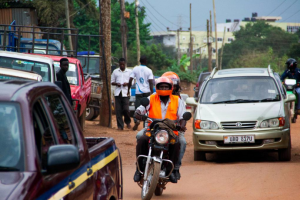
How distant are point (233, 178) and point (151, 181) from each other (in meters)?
2.44

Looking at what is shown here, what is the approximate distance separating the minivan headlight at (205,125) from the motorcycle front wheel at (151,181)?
3491 millimetres

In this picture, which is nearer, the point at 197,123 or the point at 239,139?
the point at 239,139

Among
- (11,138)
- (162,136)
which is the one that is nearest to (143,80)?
(162,136)

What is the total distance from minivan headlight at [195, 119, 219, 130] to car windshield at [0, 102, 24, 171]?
775cm

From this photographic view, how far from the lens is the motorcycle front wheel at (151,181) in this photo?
7.18 metres

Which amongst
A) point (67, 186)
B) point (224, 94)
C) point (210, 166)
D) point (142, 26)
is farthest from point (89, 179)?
point (142, 26)

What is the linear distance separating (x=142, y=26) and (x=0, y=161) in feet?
218

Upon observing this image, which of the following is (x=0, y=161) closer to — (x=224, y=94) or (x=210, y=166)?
(x=210, y=166)

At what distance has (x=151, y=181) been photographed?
725 centimetres

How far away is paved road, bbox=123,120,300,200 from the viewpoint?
8039 millimetres

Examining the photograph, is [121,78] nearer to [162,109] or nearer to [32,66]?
[32,66]

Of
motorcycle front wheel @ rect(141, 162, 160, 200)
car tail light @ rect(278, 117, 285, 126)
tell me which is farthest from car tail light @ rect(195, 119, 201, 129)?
motorcycle front wheel @ rect(141, 162, 160, 200)

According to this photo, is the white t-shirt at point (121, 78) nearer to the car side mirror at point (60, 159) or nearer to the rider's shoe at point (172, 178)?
the rider's shoe at point (172, 178)

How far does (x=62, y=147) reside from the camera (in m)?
3.28
